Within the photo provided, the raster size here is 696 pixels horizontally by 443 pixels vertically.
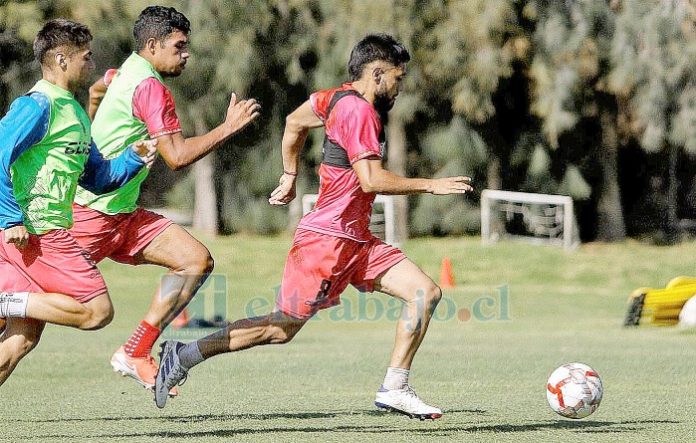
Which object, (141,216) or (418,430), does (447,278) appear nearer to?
(141,216)

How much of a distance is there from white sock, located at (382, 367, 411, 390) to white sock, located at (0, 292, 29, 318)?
2.17m

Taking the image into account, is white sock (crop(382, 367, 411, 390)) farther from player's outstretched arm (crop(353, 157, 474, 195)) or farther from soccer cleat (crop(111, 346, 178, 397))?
soccer cleat (crop(111, 346, 178, 397))

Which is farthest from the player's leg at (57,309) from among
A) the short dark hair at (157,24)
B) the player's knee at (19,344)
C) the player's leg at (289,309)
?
the short dark hair at (157,24)

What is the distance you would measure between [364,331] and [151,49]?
10.6 m

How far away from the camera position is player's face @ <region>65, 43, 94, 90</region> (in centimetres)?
734

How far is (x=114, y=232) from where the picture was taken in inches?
319

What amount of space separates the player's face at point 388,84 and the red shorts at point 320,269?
857 mm

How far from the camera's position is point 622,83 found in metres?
28.2

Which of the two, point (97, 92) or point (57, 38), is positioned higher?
point (57, 38)

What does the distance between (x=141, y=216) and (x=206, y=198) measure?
23.3 m

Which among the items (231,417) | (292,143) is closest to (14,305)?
(231,417)

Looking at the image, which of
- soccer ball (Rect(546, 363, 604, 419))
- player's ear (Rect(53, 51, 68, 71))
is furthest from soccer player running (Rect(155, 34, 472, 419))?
player's ear (Rect(53, 51, 68, 71))

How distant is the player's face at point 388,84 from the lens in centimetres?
796

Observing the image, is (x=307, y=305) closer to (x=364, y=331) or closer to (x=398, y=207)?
(x=364, y=331)
